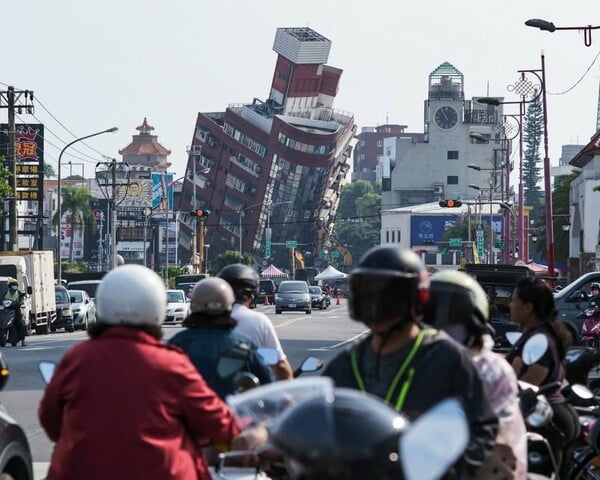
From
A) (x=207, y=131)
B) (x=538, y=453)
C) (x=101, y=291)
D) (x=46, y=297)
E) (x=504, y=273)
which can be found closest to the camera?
(x=101, y=291)

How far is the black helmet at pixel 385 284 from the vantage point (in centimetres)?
516

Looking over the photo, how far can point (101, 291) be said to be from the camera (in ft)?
19.4

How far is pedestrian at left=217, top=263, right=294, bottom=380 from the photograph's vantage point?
9039mm

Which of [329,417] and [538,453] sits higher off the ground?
[329,417]

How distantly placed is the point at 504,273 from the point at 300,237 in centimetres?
13961

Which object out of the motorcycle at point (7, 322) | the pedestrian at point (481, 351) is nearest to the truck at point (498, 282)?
the motorcycle at point (7, 322)

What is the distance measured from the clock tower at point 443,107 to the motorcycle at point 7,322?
144m

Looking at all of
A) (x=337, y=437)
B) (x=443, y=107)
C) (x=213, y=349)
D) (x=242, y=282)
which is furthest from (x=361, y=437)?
(x=443, y=107)

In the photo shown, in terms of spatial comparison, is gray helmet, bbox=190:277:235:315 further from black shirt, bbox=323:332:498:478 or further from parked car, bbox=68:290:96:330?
parked car, bbox=68:290:96:330

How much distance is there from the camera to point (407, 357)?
5.30 m

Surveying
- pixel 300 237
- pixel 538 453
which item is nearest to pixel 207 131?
pixel 300 237

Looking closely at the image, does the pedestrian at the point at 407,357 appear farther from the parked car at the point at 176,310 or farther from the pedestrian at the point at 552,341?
the parked car at the point at 176,310

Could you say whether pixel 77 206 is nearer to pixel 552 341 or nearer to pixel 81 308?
pixel 81 308

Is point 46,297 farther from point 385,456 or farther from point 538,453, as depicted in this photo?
point 385,456
